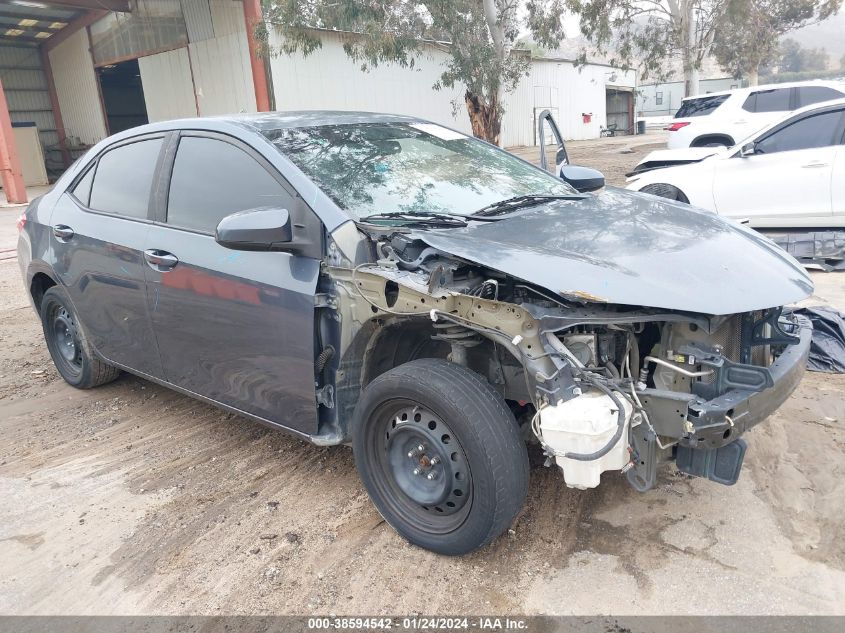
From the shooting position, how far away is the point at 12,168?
18.9 metres

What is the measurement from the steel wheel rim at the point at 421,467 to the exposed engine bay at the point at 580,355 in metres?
0.31

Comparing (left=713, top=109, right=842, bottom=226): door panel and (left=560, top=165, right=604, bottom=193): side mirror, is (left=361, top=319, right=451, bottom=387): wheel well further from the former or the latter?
(left=713, top=109, right=842, bottom=226): door panel

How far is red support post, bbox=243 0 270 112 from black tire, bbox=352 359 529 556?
680 inches

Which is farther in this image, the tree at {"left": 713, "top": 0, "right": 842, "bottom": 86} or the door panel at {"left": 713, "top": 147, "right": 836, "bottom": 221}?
the tree at {"left": 713, "top": 0, "right": 842, "bottom": 86}

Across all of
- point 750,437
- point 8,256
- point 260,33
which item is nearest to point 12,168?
point 260,33

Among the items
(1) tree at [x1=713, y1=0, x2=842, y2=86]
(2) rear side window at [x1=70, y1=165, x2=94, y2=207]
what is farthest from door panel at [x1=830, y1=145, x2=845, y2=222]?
(1) tree at [x1=713, y1=0, x2=842, y2=86]

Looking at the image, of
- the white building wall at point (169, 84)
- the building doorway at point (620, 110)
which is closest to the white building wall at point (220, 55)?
the white building wall at point (169, 84)

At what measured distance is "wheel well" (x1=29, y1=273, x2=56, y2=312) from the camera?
15.8 feet

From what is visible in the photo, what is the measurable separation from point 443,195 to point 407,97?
22.8 meters

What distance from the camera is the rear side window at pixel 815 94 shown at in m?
11.4

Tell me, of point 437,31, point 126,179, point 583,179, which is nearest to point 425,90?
point 437,31

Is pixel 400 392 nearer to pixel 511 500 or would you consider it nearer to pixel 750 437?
pixel 511 500

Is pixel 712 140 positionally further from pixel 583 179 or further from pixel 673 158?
pixel 583 179

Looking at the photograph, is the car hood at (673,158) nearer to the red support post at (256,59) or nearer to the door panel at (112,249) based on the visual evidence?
the door panel at (112,249)
